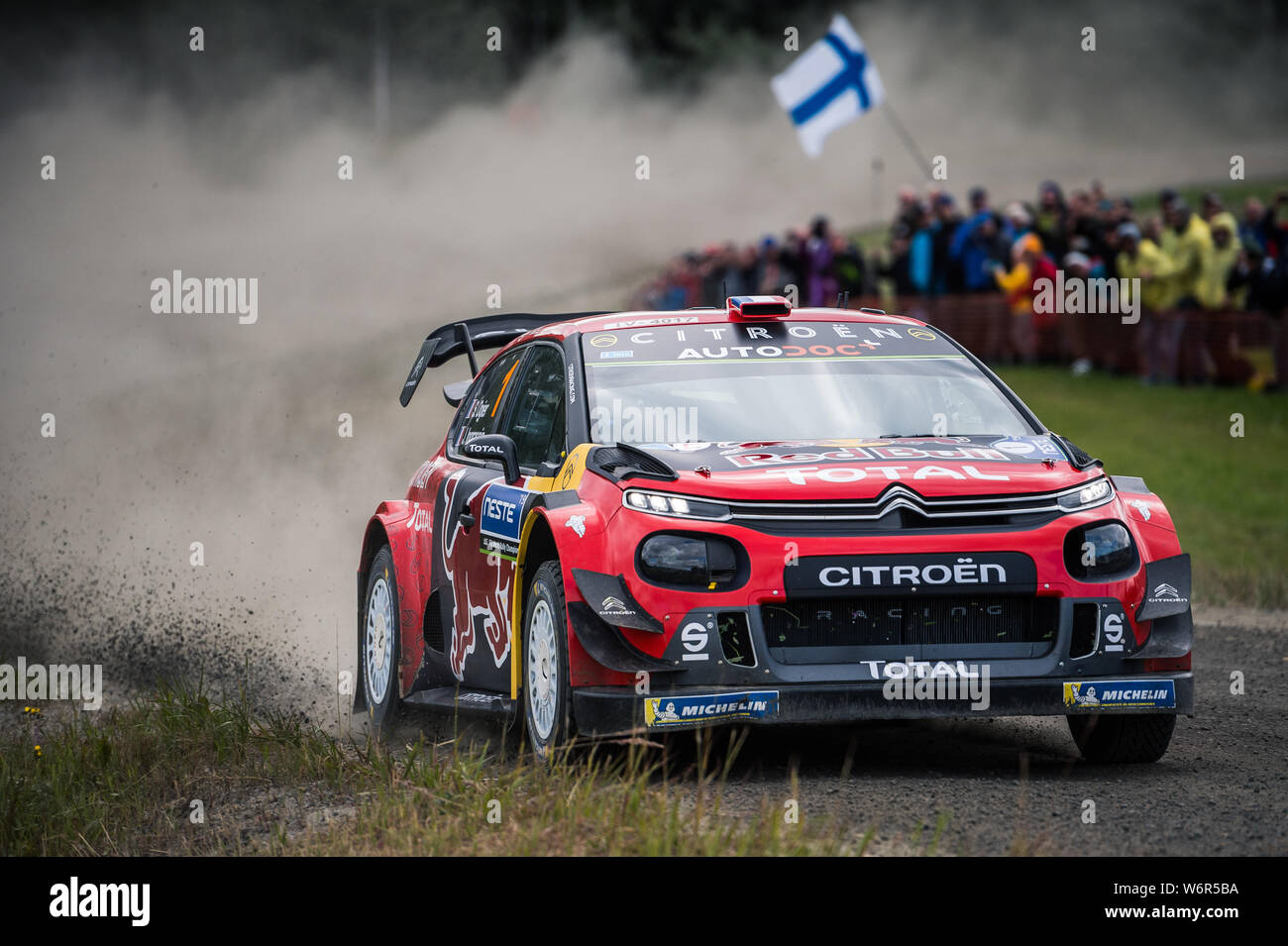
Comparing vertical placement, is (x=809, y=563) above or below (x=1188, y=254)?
below

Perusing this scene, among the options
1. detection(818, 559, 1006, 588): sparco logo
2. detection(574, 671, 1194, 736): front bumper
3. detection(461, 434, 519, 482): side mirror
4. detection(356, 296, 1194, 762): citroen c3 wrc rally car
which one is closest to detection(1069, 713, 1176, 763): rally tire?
detection(356, 296, 1194, 762): citroen c3 wrc rally car

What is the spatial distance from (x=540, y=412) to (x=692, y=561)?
1.60 metres

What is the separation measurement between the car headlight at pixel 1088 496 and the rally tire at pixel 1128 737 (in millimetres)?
794

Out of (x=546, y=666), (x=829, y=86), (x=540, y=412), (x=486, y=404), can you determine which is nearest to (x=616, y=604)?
(x=546, y=666)

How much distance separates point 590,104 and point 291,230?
2878 cm

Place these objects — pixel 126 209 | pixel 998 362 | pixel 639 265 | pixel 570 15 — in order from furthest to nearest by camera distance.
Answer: pixel 570 15 → pixel 639 265 → pixel 126 209 → pixel 998 362

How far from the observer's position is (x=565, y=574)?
623 centimetres

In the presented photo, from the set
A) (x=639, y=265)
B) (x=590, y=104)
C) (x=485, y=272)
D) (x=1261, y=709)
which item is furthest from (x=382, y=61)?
(x=1261, y=709)

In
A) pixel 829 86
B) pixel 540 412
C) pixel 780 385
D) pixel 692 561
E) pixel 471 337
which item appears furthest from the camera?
pixel 829 86

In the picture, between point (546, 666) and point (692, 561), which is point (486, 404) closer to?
point (546, 666)

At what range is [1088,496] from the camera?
6453 mm

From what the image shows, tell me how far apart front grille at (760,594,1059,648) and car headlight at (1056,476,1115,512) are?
38 centimetres
